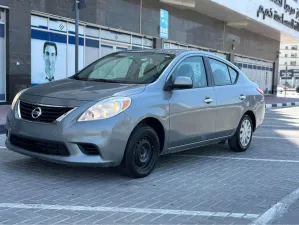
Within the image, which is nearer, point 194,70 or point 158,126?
point 158,126

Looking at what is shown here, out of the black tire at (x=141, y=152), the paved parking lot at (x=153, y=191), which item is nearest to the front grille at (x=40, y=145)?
the paved parking lot at (x=153, y=191)

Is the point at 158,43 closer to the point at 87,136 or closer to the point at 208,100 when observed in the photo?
the point at 208,100

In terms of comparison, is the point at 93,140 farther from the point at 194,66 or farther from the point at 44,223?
the point at 194,66

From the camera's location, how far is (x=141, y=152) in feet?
17.1

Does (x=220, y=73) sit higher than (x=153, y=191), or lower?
higher

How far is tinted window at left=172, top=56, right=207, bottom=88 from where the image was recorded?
5883 mm

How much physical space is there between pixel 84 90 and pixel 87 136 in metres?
0.70

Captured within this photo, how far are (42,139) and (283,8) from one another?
93.9 ft

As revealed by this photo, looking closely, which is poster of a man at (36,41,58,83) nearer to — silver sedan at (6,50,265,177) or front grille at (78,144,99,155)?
silver sedan at (6,50,265,177)

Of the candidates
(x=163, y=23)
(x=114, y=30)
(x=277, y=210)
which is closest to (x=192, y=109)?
(x=277, y=210)

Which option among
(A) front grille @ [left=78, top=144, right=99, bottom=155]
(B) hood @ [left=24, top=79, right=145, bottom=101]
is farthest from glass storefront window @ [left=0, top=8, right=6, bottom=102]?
(A) front grille @ [left=78, top=144, right=99, bottom=155]

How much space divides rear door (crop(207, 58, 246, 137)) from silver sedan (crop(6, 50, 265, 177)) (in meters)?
0.02

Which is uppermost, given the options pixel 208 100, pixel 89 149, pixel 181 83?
pixel 181 83

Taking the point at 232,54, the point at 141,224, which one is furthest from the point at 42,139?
the point at 232,54
